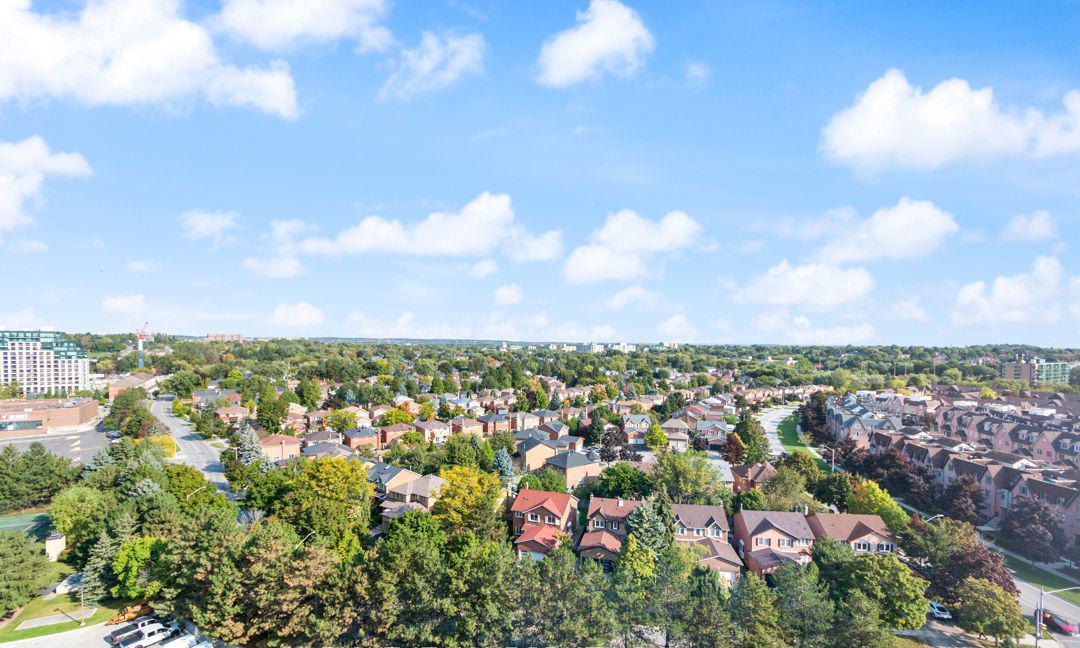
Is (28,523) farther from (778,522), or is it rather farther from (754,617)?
(778,522)

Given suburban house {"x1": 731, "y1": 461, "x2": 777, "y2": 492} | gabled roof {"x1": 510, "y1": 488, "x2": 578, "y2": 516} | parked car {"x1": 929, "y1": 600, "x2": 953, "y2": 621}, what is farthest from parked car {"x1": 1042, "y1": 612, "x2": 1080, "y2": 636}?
gabled roof {"x1": 510, "y1": 488, "x2": 578, "y2": 516}

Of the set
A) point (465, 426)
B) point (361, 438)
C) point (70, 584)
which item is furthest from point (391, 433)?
point (70, 584)

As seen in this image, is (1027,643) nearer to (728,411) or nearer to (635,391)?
(728,411)

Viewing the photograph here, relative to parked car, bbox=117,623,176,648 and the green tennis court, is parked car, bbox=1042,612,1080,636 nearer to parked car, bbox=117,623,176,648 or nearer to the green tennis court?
parked car, bbox=117,623,176,648

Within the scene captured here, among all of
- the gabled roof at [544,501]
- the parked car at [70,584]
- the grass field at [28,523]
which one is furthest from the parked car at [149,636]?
the gabled roof at [544,501]

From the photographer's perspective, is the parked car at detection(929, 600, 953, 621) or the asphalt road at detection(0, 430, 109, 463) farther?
the asphalt road at detection(0, 430, 109, 463)

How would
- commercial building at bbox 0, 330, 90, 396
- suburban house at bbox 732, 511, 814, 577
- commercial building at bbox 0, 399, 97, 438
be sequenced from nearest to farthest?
1. suburban house at bbox 732, 511, 814, 577
2. commercial building at bbox 0, 399, 97, 438
3. commercial building at bbox 0, 330, 90, 396

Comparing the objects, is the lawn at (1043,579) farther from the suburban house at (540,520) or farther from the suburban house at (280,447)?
the suburban house at (280,447)
